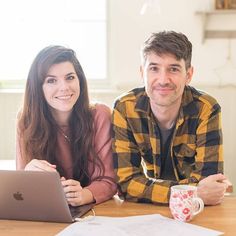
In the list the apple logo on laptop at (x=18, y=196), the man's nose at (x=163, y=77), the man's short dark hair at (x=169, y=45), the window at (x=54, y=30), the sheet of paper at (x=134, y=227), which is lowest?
the sheet of paper at (x=134, y=227)

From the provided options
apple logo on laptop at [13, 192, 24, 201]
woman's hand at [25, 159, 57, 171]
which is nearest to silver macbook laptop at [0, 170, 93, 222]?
apple logo on laptop at [13, 192, 24, 201]

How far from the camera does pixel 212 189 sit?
1443 millimetres

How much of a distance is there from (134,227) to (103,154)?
487 millimetres

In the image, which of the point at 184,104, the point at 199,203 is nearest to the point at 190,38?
the point at 184,104

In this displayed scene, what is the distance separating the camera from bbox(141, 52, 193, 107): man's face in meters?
1.61

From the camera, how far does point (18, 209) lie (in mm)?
1331

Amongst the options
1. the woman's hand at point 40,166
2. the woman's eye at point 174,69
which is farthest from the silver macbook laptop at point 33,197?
the woman's eye at point 174,69

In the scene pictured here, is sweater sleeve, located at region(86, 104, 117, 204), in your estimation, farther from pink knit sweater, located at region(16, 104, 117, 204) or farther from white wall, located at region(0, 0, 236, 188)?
white wall, located at region(0, 0, 236, 188)

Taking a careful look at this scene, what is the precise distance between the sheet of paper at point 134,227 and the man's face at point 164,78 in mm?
482

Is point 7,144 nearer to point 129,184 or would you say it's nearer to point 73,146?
point 73,146

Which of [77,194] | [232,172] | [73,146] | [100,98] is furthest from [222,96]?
[77,194]

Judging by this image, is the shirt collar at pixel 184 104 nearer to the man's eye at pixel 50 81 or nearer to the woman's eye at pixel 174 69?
the woman's eye at pixel 174 69

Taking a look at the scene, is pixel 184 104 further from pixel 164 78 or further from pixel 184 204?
pixel 184 204

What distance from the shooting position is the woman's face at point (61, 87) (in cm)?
169
